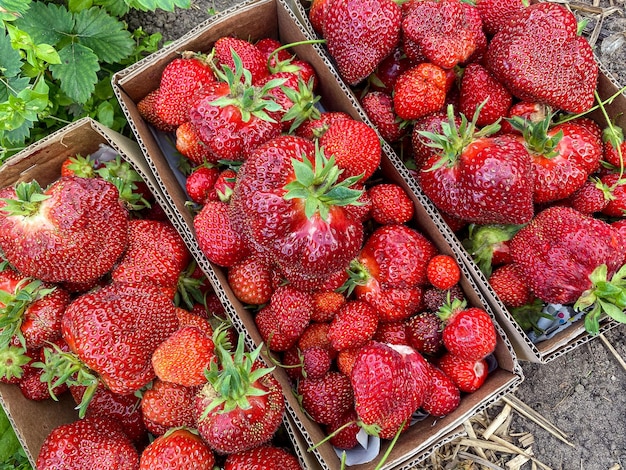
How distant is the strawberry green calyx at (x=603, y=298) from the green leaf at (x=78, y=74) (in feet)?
5.56

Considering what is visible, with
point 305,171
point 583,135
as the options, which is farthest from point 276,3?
point 583,135

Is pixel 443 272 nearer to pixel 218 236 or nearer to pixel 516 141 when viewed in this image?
pixel 516 141

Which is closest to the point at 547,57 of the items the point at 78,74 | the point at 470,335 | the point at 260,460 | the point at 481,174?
the point at 481,174

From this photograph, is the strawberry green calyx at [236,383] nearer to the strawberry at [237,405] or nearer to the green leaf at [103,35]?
the strawberry at [237,405]

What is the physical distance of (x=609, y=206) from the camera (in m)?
1.61

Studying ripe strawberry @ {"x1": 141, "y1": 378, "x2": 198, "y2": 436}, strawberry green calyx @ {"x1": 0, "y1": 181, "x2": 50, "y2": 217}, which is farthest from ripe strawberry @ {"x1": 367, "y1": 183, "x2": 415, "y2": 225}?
strawberry green calyx @ {"x1": 0, "y1": 181, "x2": 50, "y2": 217}

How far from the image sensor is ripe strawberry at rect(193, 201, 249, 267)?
4.96 ft

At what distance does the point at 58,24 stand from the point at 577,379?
89.6 inches

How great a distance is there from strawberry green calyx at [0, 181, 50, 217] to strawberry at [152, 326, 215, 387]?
1.70 ft

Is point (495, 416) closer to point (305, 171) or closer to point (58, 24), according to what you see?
point (305, 171)

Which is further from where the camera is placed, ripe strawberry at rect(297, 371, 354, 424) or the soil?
the soil

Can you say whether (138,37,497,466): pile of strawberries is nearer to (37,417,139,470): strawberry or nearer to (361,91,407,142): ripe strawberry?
(361,91,407,142): ripe strawberry

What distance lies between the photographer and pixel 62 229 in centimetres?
144

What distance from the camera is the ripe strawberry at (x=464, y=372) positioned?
4.97 ft
